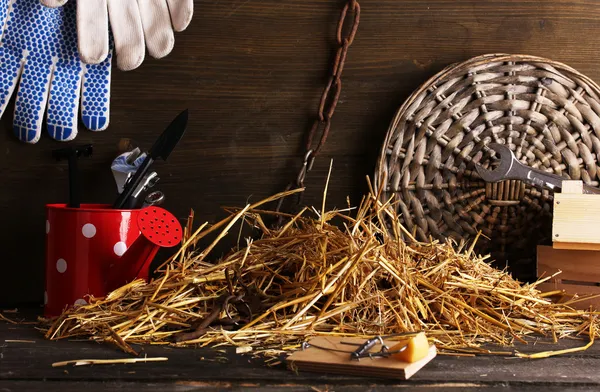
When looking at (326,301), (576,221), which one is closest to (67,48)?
(326,301)

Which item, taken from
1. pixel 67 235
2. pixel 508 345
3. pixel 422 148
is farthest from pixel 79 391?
pixel 422 148

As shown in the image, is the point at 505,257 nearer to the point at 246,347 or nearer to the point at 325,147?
the point at 325,147

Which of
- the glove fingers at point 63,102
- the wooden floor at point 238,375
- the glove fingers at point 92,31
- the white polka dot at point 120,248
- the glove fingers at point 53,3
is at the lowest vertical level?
the wooden floor at point 238,375

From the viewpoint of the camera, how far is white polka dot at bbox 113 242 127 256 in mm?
1107

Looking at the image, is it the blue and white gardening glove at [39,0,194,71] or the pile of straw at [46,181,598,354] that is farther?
the blue and white gardening glove at [39,0,194,71]

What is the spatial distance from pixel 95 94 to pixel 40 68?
0.11 metres

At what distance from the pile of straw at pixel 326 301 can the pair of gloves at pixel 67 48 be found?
0.42 m

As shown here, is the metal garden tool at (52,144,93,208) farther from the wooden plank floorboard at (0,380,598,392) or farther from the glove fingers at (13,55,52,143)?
the wooden plank floorboard at (0,380,598,392)

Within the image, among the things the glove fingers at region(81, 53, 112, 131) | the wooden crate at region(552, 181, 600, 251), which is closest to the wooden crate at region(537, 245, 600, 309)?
the wooden crate at region(552, 181, 600, 251)

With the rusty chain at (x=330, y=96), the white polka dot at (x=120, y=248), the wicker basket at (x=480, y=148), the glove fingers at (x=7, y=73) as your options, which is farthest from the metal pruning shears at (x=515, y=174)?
the glove fingers at (x=7, y=73)

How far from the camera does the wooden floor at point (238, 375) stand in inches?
29.5

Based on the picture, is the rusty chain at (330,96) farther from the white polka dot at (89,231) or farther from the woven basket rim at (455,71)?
the white polka dot at (89,231)

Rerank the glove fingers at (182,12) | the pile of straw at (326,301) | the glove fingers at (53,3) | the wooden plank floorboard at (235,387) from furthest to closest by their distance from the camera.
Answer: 1. the glove fingers at (182,12)
2. the glove fingers at (53,3)
3. the pile of straw at (326,301)
4. the wooden plank floorboard at (235,387)

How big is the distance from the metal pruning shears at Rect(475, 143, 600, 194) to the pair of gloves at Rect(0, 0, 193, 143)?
64 cm
